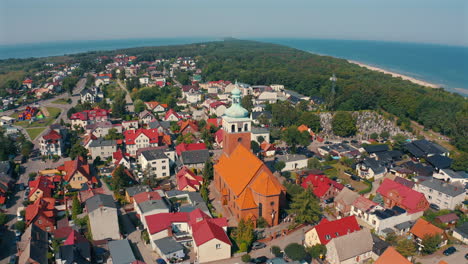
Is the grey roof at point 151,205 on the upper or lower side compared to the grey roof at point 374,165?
upper

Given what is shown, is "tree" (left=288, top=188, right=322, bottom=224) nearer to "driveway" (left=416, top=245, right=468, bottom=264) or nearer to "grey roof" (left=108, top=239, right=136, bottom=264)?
"driveway" (left=416, top=245, right=468, bottom=264)

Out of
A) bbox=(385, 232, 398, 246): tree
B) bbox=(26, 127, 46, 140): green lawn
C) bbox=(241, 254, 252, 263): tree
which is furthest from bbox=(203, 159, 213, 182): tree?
bbox=(26, 127, 46, 140): green lawn

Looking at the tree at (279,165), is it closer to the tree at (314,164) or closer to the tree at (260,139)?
the tree at (314,164)

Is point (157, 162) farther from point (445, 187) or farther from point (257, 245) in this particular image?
point (445, 187)

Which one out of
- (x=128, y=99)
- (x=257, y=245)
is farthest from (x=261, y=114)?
(x=257, y=245)

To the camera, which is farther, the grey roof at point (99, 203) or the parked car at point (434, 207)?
the parked car at point (434, 207)

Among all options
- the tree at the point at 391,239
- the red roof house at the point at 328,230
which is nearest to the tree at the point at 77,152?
the red roof house at the point at 328,230

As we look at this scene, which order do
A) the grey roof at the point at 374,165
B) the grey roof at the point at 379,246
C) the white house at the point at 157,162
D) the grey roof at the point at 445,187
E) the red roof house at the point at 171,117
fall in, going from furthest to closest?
the red roof house at the point at 171,117 < the grey roof at the point at 374,165 < the white house at the point at 157,162 < the grey roof at the point at 445,187 < the grey roof at the point at 379,246
